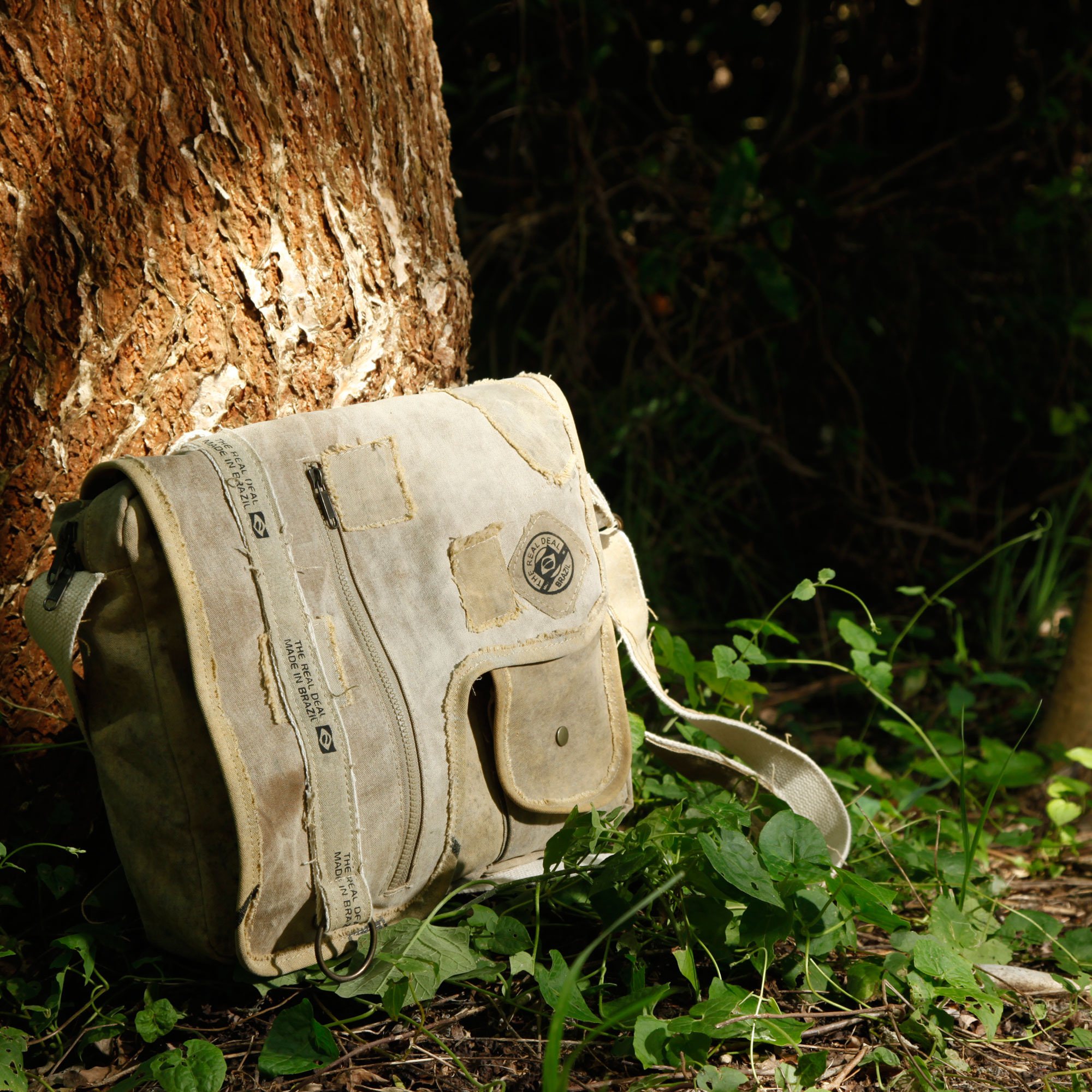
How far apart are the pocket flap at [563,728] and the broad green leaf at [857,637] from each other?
0.55 metres

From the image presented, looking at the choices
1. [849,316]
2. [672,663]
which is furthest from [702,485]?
[672,663]

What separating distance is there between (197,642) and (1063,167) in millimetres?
2738

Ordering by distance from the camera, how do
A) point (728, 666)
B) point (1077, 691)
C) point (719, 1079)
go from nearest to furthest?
point (719, 1079)
point (728, 666)
point (1077, 691)

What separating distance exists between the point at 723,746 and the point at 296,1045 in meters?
0.75

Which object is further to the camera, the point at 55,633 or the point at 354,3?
the point at 354,3

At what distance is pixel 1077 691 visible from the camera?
1.99 m

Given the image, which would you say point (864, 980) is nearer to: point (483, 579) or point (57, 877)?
point (483, 579)

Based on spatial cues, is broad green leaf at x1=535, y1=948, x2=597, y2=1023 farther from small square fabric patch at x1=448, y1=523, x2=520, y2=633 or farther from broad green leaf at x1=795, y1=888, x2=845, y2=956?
small square fabric patch at x1=448, y1=523, x2=520, y2=633

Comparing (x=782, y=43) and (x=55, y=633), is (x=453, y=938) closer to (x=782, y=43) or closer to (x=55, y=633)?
(x=55, y=633)

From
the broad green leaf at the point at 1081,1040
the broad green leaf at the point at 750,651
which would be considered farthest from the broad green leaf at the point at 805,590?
the broad green leaf at the point at 1081,1040

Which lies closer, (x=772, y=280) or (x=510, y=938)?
(x=510, y=938)

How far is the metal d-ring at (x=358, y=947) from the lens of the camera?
1.04 m

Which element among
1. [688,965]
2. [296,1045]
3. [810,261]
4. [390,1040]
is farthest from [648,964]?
[810,261]

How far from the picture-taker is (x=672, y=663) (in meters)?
1.59
